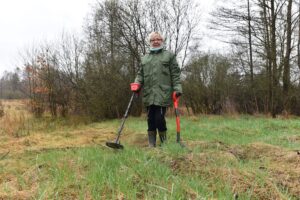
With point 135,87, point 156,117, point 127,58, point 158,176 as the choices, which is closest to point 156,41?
point 135,87

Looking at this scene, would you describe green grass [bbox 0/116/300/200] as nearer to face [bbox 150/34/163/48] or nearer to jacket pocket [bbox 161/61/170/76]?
jacket pocket [bbox 161/61/170/76]

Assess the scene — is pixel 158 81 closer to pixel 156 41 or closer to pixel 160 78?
pixel 160 78

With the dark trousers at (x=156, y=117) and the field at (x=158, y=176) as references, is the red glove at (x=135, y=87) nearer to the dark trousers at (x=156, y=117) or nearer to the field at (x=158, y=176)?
the dark trousers at (x=156, y=117)

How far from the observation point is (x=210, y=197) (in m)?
3.03

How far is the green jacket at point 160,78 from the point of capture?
584 cm

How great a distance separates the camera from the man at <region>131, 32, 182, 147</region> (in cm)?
585

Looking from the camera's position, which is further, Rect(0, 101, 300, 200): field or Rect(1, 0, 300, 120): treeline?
Rect(1, 0, 300, 120): treeline

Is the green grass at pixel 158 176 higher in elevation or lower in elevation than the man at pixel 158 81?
lower

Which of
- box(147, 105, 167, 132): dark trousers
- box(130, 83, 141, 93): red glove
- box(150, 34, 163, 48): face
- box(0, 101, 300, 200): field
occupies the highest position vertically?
box(150, 34, 163, 48): face

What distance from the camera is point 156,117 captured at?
235 inches

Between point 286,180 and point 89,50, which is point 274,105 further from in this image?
point 286,180

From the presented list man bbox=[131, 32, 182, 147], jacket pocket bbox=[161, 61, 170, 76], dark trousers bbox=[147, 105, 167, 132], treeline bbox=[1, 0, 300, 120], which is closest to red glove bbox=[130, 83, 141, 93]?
man bbox=[131, 32, 182, 147]

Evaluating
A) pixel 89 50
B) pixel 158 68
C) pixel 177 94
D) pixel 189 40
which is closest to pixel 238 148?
pixel 177 94

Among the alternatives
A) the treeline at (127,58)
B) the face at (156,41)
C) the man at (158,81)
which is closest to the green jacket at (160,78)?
the man at (158,81)
